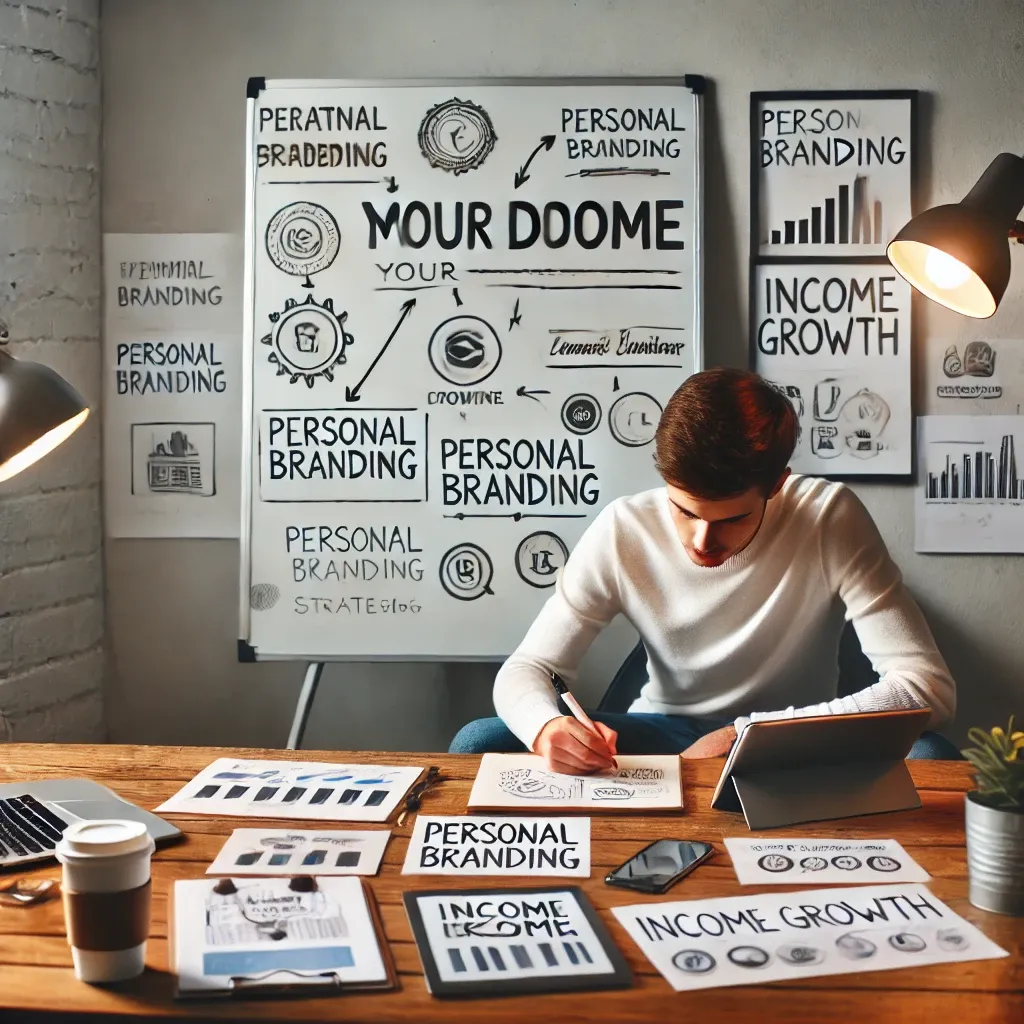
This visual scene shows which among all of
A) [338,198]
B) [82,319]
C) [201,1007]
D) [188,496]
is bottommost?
[201,1007]

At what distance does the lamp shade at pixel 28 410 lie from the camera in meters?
1.34

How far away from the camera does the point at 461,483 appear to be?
2729 millimetres

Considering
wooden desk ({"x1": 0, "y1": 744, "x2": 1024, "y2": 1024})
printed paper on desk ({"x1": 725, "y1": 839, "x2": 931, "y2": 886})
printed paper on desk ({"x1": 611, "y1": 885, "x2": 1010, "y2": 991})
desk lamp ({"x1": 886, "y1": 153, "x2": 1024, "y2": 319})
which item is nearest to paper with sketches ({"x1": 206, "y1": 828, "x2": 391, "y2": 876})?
wooden desk ({"x1": 0, "y1": 744, "x2": 1024, "y2": 1024})

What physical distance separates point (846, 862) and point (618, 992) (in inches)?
16.5

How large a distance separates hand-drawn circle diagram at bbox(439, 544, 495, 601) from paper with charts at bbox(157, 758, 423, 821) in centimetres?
107

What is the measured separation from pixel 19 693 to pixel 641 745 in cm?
150

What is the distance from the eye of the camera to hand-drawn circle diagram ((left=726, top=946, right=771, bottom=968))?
1.06m

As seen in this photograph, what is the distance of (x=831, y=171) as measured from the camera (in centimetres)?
271

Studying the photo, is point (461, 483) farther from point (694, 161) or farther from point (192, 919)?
point (192, 919)

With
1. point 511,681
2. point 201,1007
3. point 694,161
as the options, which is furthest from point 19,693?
point 694,161

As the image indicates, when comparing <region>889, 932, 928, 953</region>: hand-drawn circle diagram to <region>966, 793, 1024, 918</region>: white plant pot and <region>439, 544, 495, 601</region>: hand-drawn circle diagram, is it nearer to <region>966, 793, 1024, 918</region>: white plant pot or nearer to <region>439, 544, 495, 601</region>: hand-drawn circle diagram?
<region>966, 793, 1024, 918</region>: white plant pot

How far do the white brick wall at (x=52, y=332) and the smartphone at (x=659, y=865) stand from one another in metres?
1.80

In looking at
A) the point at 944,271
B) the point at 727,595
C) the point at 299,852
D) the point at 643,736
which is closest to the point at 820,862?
the point at 299,852

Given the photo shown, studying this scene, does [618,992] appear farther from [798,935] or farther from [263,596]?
[263,596]
